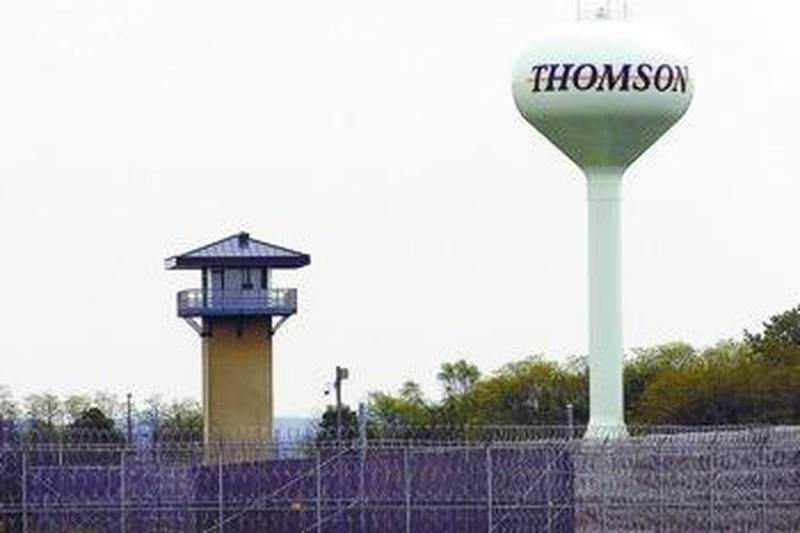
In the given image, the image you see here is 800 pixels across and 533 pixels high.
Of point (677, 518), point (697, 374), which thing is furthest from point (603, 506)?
point (697, 374)

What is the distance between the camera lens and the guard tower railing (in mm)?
67875

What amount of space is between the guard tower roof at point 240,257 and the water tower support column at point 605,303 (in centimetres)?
949

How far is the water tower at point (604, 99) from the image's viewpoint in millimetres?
56906

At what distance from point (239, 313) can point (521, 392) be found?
1076 inches

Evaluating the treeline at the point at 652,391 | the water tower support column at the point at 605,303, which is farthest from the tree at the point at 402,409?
the water tower support column at the point at 605,303

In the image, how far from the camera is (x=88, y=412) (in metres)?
85.9

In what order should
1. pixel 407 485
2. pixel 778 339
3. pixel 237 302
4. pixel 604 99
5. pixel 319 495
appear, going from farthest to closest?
1. pixel 778 339
2. pixel 237 302
3. pixel 604 99
4. pixel 319 495
5. pixel 407 485

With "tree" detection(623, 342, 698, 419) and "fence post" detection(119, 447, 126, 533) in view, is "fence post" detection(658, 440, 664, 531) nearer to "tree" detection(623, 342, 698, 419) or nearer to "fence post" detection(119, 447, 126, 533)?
"fence post" detection(119, 447, 126, 533)

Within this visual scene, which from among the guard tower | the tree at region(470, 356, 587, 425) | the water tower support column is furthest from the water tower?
the tree at region(470, 356, 587, 425)

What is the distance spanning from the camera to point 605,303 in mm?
60500

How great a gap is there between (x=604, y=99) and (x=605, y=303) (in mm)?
5387

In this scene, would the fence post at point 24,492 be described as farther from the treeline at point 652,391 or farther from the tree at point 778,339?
the tree at point 778,339

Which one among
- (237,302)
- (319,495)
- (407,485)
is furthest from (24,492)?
(237,302)

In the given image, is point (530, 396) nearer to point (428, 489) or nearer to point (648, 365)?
point (648, 365)
